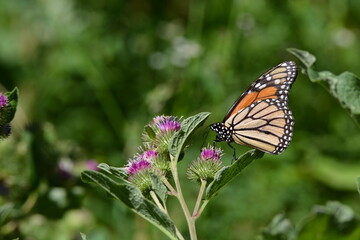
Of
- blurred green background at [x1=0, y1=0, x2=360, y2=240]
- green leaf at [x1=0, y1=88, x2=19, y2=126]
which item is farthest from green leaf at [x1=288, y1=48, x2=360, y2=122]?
blurred green background at [x1=0, y1=0, x2=360, y2=240]

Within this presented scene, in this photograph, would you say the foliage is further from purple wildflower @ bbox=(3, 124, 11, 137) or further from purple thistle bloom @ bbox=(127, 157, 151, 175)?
purple wildflower @ bbox=(3, 124, 11, 137)

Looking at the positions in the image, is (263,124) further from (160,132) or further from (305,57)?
(160,132)

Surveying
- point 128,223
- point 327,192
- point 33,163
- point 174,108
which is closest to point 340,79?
point 33,163

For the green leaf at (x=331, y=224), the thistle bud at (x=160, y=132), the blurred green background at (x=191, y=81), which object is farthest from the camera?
the blurred green background at (x=191, y=81)

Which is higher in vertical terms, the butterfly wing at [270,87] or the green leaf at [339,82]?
the butterfly wing at [270,87]

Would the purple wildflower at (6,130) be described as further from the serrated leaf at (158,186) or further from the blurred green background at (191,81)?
the blurred green background at (191,81)

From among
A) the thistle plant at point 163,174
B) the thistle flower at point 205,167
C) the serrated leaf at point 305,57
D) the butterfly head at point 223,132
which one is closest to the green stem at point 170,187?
the thistle plant at point 163,174

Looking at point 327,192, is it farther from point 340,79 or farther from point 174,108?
point 340,79

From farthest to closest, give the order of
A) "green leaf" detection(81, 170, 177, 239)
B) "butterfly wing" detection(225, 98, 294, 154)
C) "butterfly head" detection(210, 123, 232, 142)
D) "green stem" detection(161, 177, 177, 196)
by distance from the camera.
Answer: "butterfly head" detection(210, 123, 232, 142) < "butterfly wing" detection(225, 98, 294, 154) < "green stem" detection(161, 177, 177, 196) < "green leaf" detection(81, 170, 177, 239)
